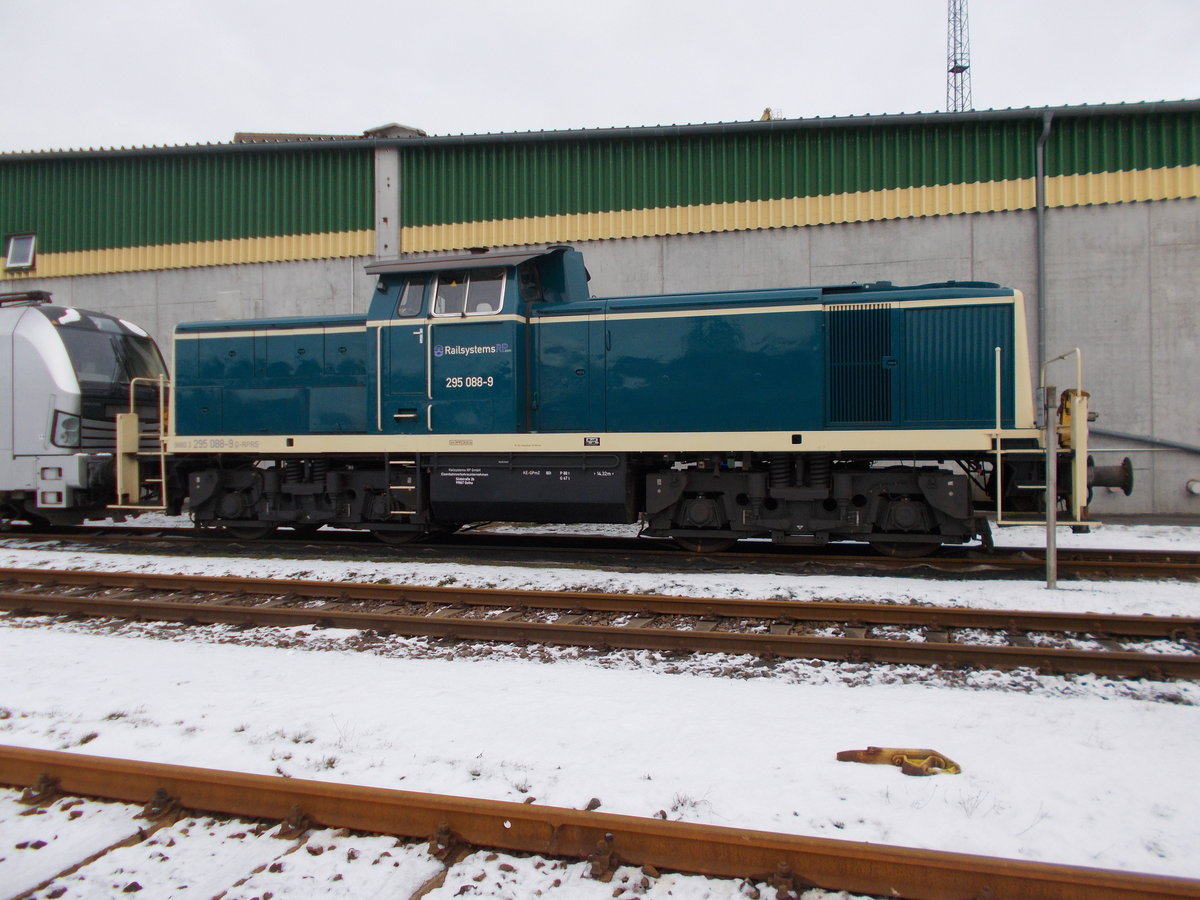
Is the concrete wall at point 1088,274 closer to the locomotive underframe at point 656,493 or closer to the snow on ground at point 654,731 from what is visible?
the locomotive underframe at point 656,493

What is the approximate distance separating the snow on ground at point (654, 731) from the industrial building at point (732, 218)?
9.74m

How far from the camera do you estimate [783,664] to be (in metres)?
5.14

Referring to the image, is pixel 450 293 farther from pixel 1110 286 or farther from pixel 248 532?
pixel 1110 286

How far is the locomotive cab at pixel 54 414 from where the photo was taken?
1029 cm

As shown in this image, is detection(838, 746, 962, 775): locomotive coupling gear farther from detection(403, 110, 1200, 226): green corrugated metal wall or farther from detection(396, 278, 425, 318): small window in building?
detection(403, 110, 1200, 226): green corrugated metal wall

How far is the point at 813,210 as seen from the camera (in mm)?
13258

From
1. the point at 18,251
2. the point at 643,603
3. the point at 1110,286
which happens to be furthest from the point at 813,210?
the point at 18,251

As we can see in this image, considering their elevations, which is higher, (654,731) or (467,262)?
(467,262)

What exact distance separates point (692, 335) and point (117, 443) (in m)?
8.04

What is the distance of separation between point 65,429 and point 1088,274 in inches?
632

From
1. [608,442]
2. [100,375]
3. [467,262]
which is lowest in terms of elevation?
[608,442]

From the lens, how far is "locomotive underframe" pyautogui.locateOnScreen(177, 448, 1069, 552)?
7.88 metres

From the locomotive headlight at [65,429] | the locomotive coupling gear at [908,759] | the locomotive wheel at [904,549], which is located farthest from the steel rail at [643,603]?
the locomotive headlight at [65,429]

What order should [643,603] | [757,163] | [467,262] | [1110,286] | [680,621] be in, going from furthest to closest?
[757,163] → [1110,286] → [467,262] → [643,603] → [680,621]
